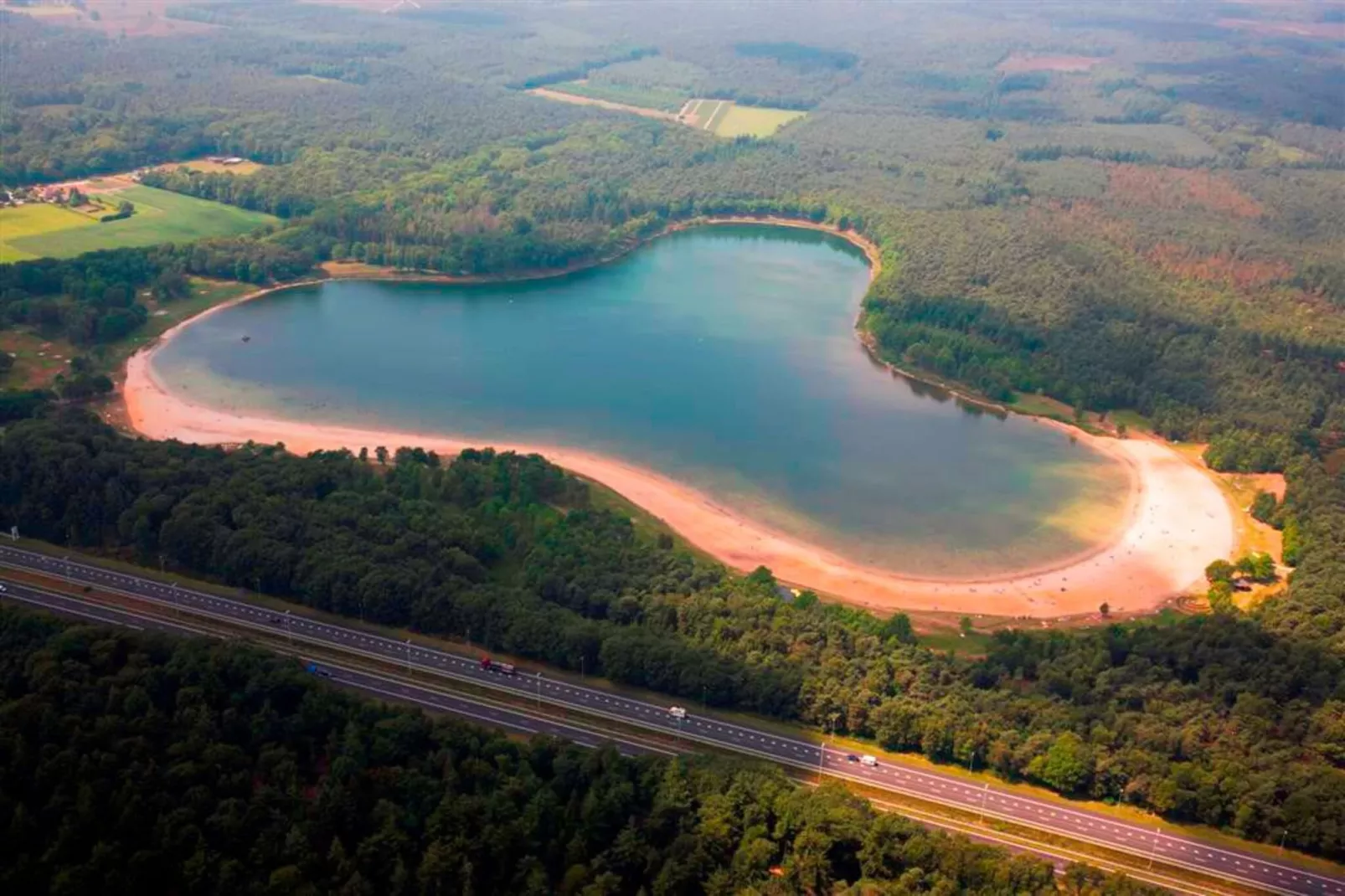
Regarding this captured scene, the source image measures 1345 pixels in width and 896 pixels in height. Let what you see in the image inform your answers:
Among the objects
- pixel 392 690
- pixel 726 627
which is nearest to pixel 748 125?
pixel 726 627

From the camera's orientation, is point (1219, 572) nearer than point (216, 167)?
Yes

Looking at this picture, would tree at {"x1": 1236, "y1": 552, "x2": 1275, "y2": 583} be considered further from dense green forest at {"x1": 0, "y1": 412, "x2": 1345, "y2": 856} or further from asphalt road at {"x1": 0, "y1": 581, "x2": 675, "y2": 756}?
asphalt road at {"x1": 0, "y1": 581, "x2": 675, "y2": 756}

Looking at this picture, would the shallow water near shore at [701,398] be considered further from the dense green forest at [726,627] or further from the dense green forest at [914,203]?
the dense green forest at [726,627]

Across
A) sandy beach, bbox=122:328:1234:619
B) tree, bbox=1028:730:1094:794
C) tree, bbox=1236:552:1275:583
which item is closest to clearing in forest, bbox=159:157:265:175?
sandy beach, bbox=122:328:1234:619

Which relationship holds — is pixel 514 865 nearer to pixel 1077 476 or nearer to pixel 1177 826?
pixel 1177 826

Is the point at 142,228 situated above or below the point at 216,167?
below

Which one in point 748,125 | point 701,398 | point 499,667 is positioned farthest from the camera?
point 748,125

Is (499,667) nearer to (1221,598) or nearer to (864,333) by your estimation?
(1221,598)
